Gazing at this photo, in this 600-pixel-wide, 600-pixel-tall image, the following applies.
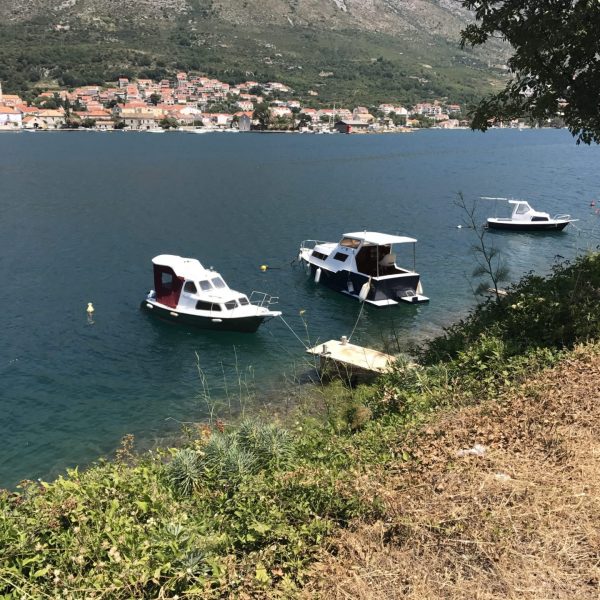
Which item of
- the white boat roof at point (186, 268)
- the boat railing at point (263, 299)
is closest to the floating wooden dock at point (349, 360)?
the white boat roof at point (186, 268)

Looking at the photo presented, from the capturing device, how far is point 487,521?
19.7 ft

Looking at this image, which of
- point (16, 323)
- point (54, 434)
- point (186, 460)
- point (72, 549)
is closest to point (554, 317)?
point (186, 460)

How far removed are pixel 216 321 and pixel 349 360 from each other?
Result: 8675 mm

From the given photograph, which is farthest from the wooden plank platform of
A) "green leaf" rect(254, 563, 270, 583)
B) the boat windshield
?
the boat windshield

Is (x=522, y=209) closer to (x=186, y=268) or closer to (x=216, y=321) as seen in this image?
(x=186, y=268)

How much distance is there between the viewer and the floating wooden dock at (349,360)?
18156mm

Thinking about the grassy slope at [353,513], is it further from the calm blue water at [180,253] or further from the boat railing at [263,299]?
the boat railing at [263,299]

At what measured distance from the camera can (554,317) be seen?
36.0ft

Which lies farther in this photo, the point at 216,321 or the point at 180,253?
the point at 180,253

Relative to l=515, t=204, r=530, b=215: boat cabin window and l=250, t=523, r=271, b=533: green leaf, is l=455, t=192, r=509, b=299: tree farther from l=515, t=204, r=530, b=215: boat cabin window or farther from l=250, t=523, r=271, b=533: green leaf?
l=250, t=523, r=271, b=533: green leaf

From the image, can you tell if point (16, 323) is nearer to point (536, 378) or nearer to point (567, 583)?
point (536, 378)

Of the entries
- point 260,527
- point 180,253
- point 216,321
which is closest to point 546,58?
point 260,527

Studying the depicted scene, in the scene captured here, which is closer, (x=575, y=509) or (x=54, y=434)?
(x=575, y=509)

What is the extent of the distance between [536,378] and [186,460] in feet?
18.6
